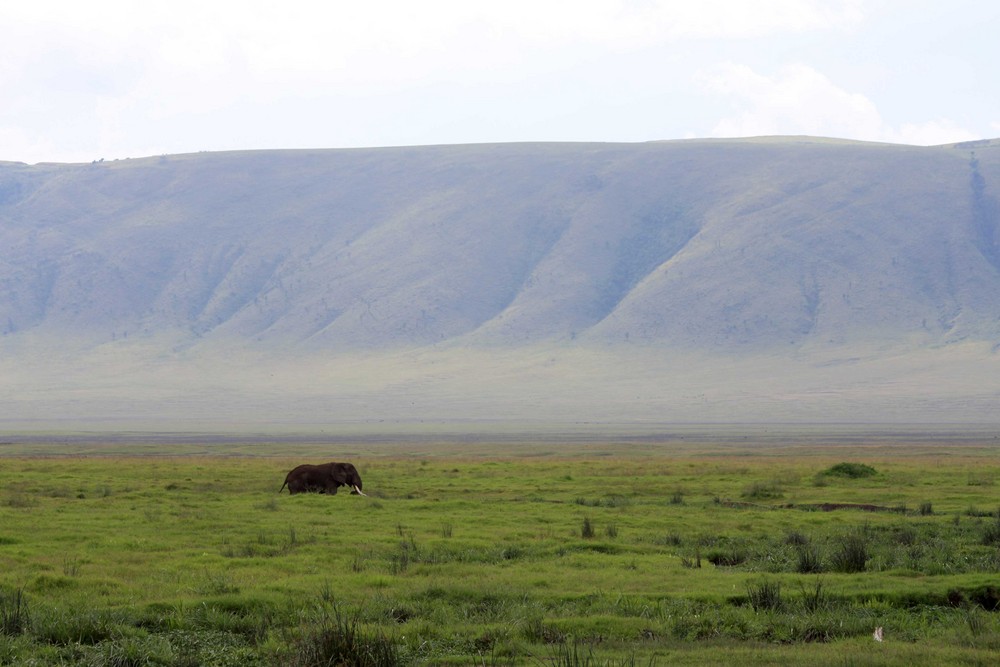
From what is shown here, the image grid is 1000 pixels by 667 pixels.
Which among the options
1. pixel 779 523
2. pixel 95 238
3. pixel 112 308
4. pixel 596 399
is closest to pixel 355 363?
pixel 596 399

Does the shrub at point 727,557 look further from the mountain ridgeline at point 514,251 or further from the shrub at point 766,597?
the mountain ridgeline at point 514,251

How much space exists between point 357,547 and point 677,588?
5.22 meters

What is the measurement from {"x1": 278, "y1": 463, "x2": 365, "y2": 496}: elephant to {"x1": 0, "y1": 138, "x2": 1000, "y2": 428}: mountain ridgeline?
95099 mm

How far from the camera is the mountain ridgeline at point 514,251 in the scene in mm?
126938

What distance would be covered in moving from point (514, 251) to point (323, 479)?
5043 inches

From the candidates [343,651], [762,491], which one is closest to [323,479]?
[762,491]

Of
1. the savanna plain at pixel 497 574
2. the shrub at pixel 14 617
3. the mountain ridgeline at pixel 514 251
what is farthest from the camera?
the mountain ridgeline at pixel 514 251

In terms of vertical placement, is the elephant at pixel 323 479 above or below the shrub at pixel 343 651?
above

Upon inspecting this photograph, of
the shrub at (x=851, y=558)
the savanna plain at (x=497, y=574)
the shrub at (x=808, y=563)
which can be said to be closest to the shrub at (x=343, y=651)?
the savanna plain at (x=497, y=574)

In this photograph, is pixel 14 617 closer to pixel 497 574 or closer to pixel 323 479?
pixel 497 574

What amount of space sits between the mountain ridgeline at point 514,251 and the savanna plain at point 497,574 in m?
96.2

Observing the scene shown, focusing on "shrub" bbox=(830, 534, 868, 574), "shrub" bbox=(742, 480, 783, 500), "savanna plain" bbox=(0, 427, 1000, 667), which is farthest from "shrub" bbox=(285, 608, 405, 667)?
"shrub" bbox=(742, 480, 783, 500)

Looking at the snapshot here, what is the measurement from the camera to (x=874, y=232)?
139 m

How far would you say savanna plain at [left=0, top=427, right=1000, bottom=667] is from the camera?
35.6ft
